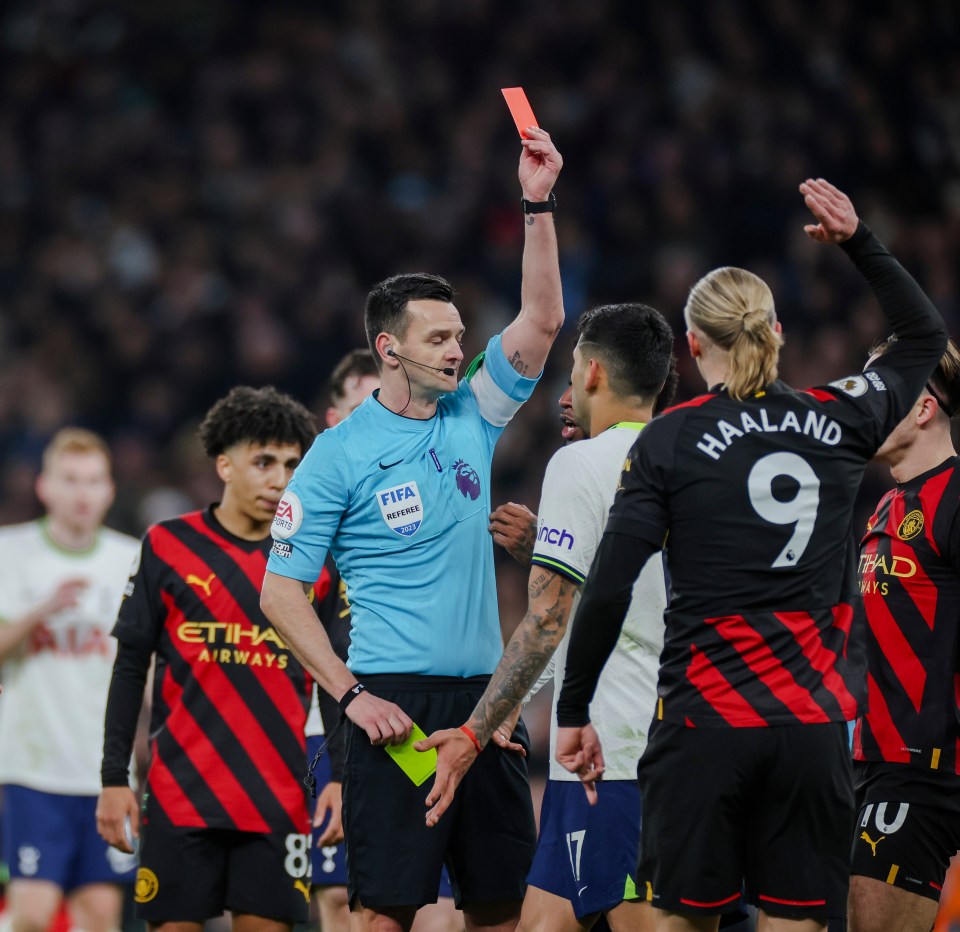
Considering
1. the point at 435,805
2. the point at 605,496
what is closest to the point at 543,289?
the point at 605,496

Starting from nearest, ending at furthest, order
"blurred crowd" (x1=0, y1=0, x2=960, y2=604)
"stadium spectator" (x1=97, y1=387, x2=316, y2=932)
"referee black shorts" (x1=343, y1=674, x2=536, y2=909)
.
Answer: "referee black shorts" (x1=343, y1=674, x2=536, y2=909)
"stadium spectator" (x1=97, y1=387, x2=316, y2=932)
"blurred crowd" (x1=0, y1=0, x2=960, y2=604)

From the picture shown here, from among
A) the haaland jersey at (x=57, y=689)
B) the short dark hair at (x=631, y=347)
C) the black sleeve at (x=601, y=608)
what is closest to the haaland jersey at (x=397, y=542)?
the short dark hair at (x=631, y=347)

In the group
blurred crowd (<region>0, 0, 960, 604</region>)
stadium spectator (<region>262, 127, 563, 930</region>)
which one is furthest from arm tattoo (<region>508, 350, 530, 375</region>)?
blurred crowd (<region>0, 0, 960, 604</region>)

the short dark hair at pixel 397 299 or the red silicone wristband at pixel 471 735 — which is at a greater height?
the short dark hair at pixel 397 299

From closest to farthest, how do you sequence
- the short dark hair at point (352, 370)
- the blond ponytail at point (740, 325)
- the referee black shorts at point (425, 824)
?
the blond ponytail at point (740, 325) → the referee black shorts at point (425, 824) → the short dark hair at point (352, 370)

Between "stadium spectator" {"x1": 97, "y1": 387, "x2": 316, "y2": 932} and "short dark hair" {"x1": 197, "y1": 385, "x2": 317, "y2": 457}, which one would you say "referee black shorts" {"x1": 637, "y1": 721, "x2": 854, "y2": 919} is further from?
"short dark hair" {"x1": 197, "y1": 385, "x2": 317, "y2": 457}

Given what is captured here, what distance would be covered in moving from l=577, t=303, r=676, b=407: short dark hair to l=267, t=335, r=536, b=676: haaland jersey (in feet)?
1.81

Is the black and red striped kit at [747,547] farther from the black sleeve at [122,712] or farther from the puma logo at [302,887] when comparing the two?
the black sleeve at [122,712]

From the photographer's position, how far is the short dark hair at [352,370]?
6.32 meters

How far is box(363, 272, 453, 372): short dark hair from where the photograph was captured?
15.0 feet

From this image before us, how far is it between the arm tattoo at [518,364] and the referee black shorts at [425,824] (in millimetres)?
967

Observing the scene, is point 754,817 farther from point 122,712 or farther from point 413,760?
point 122,712

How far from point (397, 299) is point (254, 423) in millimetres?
1246

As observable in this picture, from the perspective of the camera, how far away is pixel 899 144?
12703mm
